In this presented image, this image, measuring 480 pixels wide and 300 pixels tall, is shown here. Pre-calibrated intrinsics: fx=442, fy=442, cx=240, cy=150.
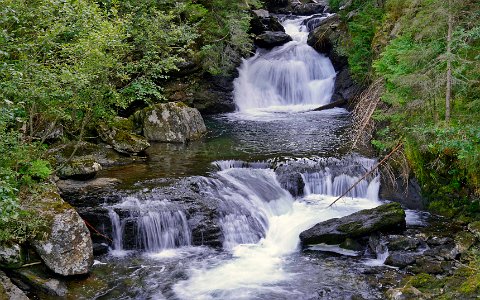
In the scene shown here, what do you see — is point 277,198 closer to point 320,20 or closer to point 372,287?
point 372,287

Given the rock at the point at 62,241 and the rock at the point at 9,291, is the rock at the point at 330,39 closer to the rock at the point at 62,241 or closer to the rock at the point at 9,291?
the rock at the point at 62,241

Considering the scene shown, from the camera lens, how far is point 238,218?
11.4 metres

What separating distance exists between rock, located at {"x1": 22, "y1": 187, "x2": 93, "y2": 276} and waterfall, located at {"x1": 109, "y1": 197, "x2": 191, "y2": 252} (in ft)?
4.68

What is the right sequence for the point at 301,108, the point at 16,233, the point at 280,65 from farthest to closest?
the point at 280,65, the point at 301,108, the point at 16,233

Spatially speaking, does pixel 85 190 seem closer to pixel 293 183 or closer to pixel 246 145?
pixel 293 183

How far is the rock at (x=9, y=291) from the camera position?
7416mm

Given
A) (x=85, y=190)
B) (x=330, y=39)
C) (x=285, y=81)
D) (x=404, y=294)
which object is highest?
(x=330, y=39)

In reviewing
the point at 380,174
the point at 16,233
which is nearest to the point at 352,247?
the point at 380,174

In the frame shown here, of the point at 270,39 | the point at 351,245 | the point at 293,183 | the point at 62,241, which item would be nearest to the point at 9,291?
the point at 62,241

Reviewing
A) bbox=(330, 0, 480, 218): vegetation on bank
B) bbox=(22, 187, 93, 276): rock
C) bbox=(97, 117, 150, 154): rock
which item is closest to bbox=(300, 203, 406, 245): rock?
bbox=(330, 0, 480, 218): vegetation on bank

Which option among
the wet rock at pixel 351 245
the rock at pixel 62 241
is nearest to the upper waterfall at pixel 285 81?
the wet rock at pixel 351 245

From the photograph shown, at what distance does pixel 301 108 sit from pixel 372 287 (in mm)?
16391

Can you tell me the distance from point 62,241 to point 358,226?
648 centimetres

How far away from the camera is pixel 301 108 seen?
79.2 ft
